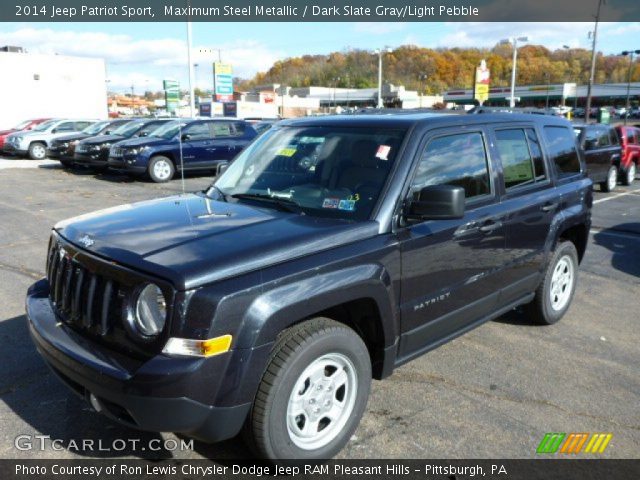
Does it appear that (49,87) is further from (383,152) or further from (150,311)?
(150,311)

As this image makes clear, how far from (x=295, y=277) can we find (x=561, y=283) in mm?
3505

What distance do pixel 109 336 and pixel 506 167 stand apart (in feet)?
10.2

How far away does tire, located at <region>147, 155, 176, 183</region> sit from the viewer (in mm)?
15336

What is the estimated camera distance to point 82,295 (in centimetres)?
291

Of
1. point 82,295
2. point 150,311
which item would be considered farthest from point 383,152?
point 82,295

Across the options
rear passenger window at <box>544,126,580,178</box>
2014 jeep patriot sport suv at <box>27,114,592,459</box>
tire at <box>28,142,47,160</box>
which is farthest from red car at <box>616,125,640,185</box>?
tire at <box>28,142,47,160</box>

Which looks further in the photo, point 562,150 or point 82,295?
point 562,150

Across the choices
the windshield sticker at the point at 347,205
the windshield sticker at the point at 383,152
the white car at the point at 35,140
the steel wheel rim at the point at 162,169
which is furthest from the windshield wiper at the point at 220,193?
the white car at the point at 35,140

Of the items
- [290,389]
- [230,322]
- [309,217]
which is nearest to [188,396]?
[230,322]

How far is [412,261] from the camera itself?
3367 mm

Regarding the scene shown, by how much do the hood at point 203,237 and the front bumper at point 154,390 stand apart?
381 mm

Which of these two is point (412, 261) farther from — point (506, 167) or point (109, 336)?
point (109, 336)

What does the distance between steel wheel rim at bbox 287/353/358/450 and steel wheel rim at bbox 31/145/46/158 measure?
74.0 ft

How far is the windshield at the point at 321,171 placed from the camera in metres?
3.43
